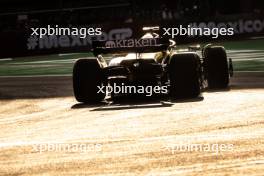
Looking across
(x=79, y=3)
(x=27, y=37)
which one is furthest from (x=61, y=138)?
A: (x=79, y=3)

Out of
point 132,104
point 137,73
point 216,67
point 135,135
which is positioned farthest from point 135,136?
point 216,67

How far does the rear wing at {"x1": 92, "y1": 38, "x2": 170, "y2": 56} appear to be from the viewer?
9883 millimetres

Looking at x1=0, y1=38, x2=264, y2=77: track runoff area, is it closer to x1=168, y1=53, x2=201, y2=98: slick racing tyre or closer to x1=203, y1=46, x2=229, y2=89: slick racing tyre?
x1=203, y1=46, x2=229, y2=89: slick racing tyre

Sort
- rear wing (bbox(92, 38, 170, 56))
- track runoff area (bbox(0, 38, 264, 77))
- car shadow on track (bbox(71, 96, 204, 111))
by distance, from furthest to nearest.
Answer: track runoff area (bbox(0, 38, 264, 77)) < rear wing (bbox(92, 38, 170, 56)) < car shadow on track (bbox(71, 96, 204, 111))

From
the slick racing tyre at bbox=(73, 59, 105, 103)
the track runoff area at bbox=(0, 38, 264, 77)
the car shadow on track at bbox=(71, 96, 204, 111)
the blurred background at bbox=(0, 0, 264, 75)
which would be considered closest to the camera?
the car shadow on track at bbox=(71, 96, 204, 111)

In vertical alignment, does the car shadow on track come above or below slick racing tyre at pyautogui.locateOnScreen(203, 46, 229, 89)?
below

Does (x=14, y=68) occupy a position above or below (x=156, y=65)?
below

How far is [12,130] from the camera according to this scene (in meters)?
7.94

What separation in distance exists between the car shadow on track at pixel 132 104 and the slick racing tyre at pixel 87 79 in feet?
0.57

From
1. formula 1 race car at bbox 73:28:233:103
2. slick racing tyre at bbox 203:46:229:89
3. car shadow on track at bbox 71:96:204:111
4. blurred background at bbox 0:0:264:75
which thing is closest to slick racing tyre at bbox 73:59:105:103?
formula 1 race car at bbox 73:28:233:103

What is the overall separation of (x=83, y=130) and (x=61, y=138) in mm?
531

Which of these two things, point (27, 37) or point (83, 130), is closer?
point (83, 130)

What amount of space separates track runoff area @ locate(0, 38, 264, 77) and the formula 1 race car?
5.29 m

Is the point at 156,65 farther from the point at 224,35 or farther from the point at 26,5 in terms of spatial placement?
the point at 26,5
